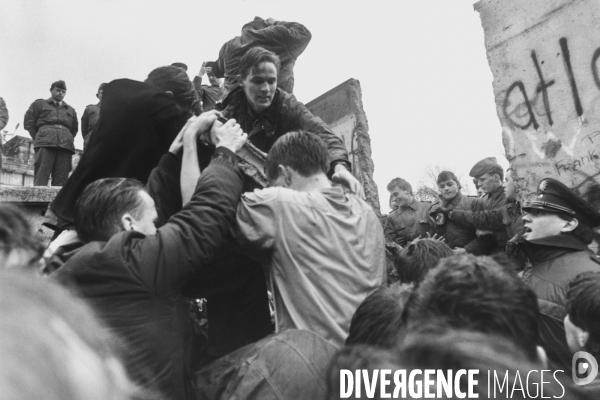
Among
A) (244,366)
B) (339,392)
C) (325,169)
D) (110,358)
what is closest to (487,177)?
(325,169)

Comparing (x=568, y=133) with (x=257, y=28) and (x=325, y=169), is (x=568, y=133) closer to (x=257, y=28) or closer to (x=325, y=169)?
(x=325, y=169)

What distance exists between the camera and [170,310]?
1.97m

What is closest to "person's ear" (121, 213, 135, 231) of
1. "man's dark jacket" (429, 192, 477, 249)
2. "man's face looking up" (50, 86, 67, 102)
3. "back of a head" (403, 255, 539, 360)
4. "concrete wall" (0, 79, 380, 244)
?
"back of a head" (403, 255, 539, 360)

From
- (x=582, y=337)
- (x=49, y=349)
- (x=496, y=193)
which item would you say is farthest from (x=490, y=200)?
(x=49, y=349)

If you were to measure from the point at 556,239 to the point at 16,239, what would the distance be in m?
2.96

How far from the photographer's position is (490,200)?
5.73 m

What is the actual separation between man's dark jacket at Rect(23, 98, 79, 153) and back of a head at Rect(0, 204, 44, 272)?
7754 millimetres

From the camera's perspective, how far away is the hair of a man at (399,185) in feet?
22.1

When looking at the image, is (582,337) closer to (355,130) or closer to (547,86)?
(547,86)

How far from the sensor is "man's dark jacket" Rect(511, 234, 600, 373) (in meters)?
2.50

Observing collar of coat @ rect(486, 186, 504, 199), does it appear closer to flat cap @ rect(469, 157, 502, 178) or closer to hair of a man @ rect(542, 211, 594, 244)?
flat cap @ rect(469, 157, 502, 178)

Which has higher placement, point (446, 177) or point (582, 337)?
point (446, 177)

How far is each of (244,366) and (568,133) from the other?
3034mm

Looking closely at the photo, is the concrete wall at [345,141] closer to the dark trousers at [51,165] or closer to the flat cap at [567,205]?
the flat cap at [567,205]
